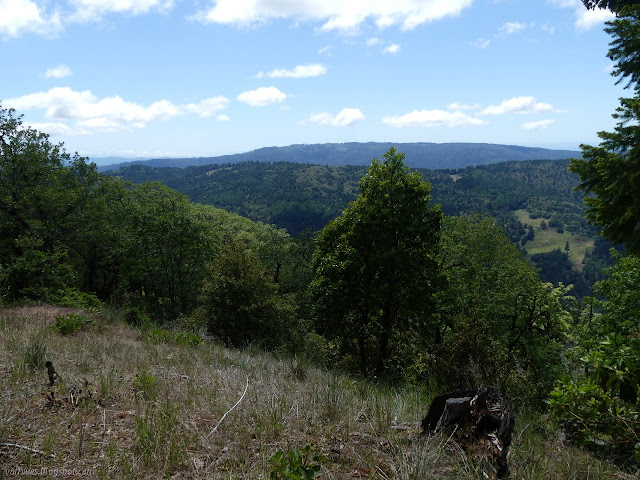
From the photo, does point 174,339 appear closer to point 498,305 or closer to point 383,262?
point 383,262

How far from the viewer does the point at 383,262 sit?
526 inches

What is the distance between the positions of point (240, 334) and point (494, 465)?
13.8 metres

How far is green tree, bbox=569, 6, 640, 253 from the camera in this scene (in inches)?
283

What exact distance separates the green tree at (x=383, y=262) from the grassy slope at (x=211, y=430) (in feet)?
26.8

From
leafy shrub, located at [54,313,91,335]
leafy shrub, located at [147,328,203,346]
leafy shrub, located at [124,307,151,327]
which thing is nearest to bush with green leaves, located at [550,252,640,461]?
leafy shrub, located at [147,328,203,346]

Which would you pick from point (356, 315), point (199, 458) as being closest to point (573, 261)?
point (356, 315)

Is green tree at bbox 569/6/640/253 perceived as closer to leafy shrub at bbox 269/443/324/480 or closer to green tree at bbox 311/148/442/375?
green tree at bbox 311/148/442/375

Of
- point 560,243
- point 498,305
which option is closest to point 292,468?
point 498,305

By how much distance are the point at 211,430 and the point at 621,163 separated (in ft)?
29.7

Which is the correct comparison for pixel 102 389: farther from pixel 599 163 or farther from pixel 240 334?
pixel 240 334

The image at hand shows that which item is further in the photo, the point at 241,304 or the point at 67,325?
the point at 241,304

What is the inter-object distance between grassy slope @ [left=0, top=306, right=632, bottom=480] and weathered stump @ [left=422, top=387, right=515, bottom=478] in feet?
0.42

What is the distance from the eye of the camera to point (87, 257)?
949 inches

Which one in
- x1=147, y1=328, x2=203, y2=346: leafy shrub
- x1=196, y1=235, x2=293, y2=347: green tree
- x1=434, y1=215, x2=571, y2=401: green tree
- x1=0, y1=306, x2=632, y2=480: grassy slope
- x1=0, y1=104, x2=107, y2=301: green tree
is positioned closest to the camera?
x1=0, y1=306, x2=632, y2=480: grassy slope
